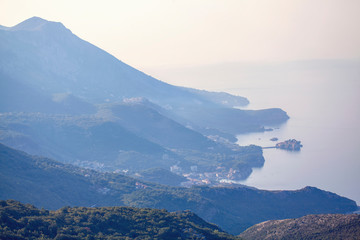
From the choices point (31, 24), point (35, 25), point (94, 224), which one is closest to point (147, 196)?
point (94, 224)

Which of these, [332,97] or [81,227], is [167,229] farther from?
[332,97]

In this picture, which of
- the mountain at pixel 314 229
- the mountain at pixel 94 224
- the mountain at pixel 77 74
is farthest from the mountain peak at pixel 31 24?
the mountain at pixel 94 224

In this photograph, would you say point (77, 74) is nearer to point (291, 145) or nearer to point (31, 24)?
point (31, 24)

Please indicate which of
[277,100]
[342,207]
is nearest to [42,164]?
[342,207]

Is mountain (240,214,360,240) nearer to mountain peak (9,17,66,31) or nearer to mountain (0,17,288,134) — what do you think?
mountain (0,17,288,134)

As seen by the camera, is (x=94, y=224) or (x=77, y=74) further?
(x=77, y=74)

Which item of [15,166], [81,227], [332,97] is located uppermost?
[332,97]
